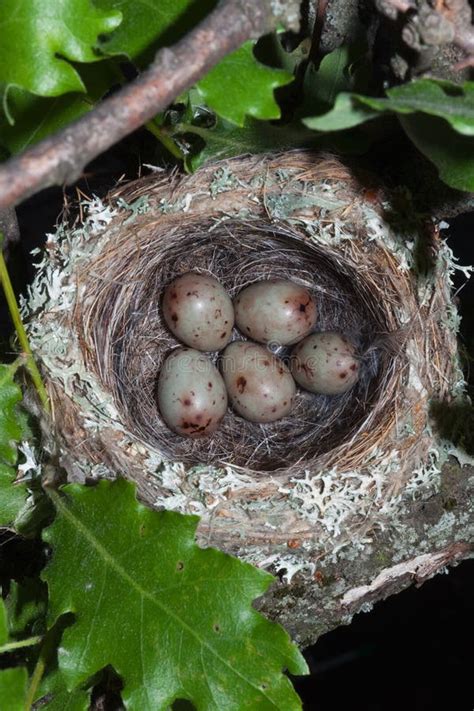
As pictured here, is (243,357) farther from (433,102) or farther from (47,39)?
(433,102)

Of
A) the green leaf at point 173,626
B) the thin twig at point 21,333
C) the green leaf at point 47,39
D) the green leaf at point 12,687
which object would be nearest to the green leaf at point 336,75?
the green leaf at point 47,39

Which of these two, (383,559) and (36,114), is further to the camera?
(383,559)

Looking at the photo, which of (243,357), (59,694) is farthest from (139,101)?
(243,357)

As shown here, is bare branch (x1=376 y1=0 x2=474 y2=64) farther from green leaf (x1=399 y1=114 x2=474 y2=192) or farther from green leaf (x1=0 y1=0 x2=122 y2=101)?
green leaf (x1=0 y1=0 x2=122 y2=101)

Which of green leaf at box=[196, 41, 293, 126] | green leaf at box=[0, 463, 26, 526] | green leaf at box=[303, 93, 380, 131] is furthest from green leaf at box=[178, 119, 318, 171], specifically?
green leaf at box=[0, 463, 26, 526]

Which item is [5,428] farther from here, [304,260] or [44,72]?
[304,260]

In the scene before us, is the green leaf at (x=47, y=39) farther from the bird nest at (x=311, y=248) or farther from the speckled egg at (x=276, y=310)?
the speckled egg at (x=276, y=310)
